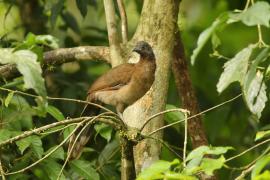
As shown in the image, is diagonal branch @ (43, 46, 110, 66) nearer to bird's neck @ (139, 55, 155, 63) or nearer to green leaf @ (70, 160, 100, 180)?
bird's neck @ (139, 55, 155, 63)

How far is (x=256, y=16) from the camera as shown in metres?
2.48

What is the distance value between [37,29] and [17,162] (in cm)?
257

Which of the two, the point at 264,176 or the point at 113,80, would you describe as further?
the point at 113,80

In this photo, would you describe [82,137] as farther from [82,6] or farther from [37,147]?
[82,6]

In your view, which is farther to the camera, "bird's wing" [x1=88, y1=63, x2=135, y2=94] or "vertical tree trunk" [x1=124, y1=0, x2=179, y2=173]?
"bird's wing" [x1=88, y1=63, x2=135, y2=94]

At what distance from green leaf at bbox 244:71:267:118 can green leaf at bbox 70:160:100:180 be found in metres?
1.27

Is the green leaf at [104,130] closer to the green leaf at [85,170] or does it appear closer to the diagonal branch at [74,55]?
the green leaf at [85,170]

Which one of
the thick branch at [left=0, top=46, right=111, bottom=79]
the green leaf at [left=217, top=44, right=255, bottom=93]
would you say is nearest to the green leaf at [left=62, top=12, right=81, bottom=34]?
the thick branch at [left=0, top=46, right=111, bottom=79]

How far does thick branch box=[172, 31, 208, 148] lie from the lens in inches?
208

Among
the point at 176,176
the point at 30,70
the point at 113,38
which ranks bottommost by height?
the point at 176,176

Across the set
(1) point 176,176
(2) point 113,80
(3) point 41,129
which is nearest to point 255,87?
(1) point 176,176

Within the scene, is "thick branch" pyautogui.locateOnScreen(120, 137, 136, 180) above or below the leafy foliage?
below

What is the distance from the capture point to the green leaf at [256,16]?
8.07 ft

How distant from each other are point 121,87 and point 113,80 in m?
0.13
